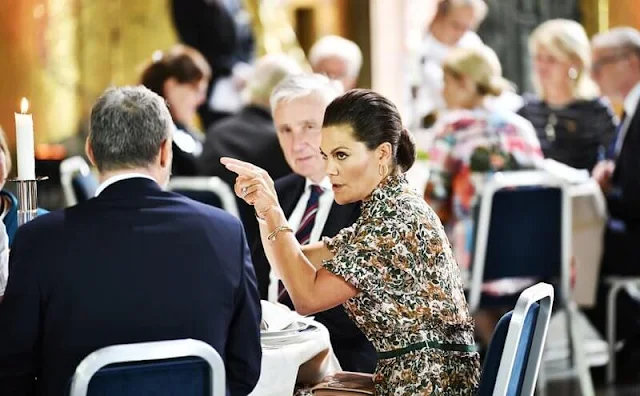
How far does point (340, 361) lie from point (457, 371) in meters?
0.66

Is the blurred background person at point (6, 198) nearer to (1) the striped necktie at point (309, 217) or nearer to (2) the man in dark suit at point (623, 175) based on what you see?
(1) the striped necktie at point (309, 217)

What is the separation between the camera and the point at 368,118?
2736 mm

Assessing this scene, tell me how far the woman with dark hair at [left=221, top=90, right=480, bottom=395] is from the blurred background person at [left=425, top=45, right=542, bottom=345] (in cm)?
300

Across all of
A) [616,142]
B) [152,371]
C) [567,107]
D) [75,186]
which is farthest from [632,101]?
[152,371]

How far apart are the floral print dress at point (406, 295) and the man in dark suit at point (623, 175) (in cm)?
322

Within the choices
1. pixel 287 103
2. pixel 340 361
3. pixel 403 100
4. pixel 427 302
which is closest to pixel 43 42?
pixel 403 100

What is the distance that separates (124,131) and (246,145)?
3291mm

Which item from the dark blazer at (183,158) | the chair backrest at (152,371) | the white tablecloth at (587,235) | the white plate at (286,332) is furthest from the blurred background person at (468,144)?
the chair backrest at (152,371)

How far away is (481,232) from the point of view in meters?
5.14

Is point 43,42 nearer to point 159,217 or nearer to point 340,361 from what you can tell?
point 340,361

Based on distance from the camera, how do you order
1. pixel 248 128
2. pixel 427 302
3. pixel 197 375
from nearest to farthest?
pixel 197 375 < pixel 427 302 < pixel 248 128

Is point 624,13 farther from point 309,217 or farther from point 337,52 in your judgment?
point 309,217

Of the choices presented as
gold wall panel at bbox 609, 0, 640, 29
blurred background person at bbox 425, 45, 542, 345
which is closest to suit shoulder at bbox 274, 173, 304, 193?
blurred background person at bbox 425, 45, 542, 345

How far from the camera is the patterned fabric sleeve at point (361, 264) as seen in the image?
262cm
